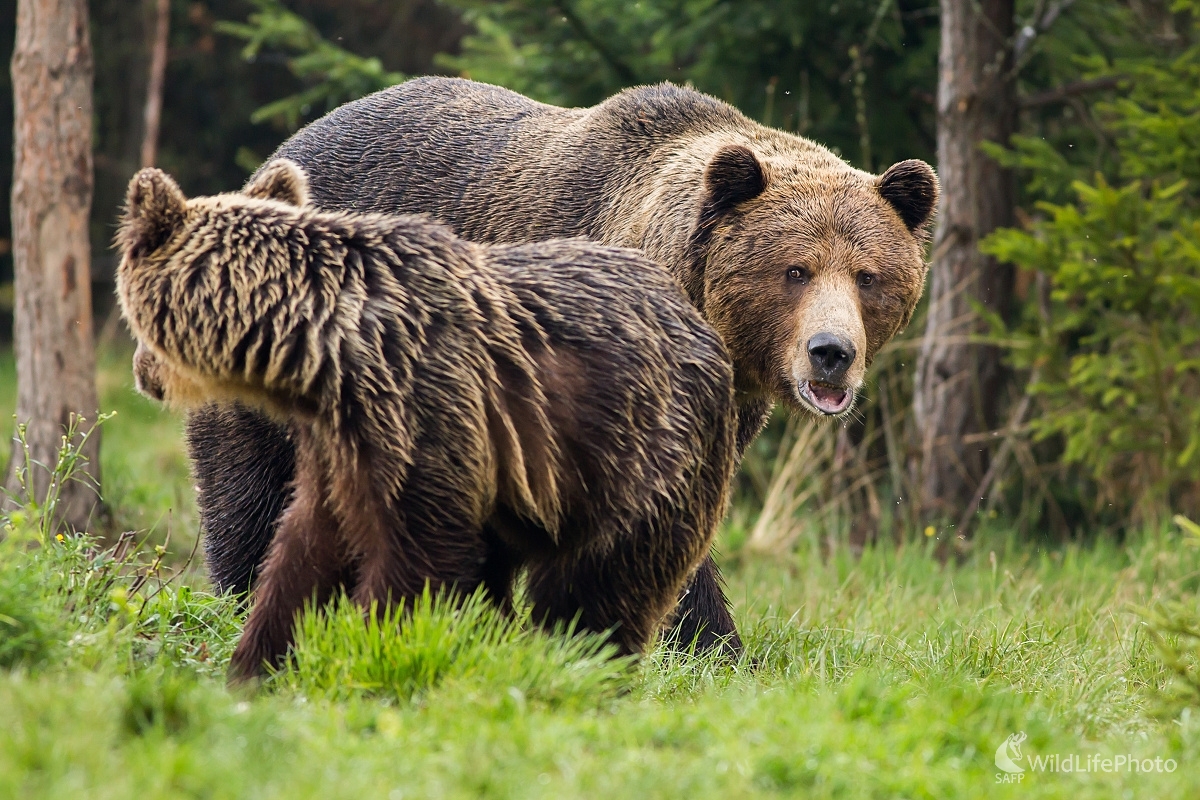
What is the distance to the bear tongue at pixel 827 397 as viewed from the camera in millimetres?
5562

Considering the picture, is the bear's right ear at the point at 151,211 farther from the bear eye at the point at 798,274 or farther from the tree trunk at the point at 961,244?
the tree trunk at the point at 961,244

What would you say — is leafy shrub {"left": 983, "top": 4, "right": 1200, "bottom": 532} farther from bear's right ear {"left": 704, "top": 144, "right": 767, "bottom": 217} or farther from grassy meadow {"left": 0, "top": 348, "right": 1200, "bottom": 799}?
grassy meadow {"left": 0, "top": 348, "right": 1200, "bottom": 799}

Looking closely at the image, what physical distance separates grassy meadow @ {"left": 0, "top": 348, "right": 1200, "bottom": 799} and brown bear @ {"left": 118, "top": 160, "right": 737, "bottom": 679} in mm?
267

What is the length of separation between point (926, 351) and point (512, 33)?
3.62m

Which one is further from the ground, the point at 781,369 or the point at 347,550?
the point at 781,369

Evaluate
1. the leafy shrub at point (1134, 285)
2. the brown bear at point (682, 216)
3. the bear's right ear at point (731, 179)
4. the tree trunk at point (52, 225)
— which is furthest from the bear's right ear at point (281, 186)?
the leafy shrub at point (1134, 285)

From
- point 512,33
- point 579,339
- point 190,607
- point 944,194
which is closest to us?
point 579,339

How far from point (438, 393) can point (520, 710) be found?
963 mm

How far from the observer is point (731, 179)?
573cm

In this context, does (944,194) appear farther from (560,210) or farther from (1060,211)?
(560,210)

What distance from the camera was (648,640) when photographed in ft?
15.4

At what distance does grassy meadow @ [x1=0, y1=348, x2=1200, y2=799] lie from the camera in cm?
311

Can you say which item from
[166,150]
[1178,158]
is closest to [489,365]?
[1178,158]

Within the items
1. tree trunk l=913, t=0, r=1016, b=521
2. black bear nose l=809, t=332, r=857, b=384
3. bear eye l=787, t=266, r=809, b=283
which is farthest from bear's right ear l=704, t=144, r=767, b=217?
tree trunk l=913, t=0, r=1016, b=521
